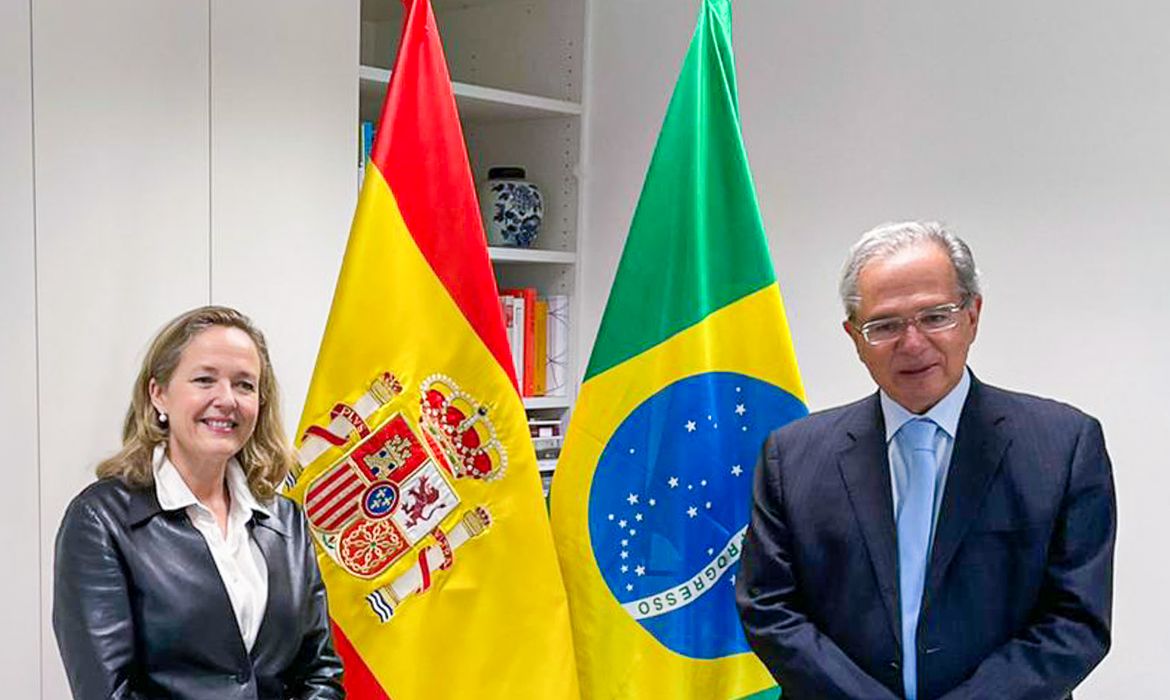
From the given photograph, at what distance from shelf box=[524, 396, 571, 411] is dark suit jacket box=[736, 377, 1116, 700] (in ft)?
5.78

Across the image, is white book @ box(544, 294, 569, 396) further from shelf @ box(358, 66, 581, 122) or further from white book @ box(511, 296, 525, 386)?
shelf @ box(358, 66, 581, 122)

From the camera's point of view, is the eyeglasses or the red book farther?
the red book

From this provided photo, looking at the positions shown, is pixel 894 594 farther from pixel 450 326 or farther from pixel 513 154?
pixel 513 154

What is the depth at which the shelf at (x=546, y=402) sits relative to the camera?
3.71 m

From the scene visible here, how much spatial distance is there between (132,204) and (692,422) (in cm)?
115

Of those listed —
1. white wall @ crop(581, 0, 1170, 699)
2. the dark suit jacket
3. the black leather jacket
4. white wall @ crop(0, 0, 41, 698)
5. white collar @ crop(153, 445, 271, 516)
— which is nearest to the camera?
the dark suit jacket

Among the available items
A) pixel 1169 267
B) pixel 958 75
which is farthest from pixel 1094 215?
pixel 958 75

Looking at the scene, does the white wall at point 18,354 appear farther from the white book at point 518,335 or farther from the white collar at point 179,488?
the white book at point 518,335

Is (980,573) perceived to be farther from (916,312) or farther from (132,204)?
(132,204)

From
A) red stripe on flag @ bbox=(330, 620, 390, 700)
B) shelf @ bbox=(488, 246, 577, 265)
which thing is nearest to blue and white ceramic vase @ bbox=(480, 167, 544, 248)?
shelf @ bbox=(488, 246, 577, 265)

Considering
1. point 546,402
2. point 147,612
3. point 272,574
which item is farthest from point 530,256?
point 147,612

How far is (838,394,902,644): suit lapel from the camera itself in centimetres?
193

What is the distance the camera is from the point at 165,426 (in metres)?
2.22

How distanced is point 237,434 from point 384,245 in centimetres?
53
